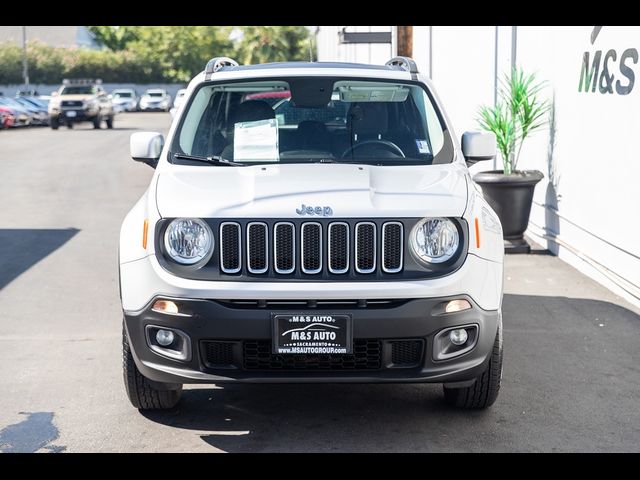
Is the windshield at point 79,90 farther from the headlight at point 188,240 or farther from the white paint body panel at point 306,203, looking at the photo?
the headlight at point 188,240

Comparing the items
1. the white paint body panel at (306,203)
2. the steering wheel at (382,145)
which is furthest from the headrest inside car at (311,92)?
the white paint body panel at (306,203)

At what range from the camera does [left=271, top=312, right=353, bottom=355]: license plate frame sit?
487 cm

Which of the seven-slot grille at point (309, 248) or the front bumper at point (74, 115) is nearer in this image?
the seven-slot grille at point (309, 248)

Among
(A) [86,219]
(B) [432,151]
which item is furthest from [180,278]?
(A) [86,219]

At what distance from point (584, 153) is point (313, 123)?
4609 millimetres

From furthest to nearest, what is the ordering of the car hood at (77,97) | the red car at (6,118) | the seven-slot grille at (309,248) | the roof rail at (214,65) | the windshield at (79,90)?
the windshield at (79,90) → the red car at (6,118) → the car hood at (77,97) → the roof rail at (214,65) → the seven-slot grille at (309,248)

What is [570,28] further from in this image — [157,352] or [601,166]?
[157,352]

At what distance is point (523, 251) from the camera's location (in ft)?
36.0

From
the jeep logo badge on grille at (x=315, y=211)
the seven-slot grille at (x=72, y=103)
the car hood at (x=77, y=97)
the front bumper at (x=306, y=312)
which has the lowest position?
the seven-slot grille at (x=72, y=103)

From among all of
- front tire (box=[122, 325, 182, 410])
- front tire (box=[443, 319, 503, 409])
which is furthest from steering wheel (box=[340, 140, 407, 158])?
front tire (box=[122, 325, 182, 410])

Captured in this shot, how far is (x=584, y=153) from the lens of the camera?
1002cm

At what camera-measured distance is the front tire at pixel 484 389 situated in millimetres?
5348

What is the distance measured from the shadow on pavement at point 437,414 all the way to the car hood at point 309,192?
3.66ft

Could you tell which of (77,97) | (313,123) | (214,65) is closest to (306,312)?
(313,123)
